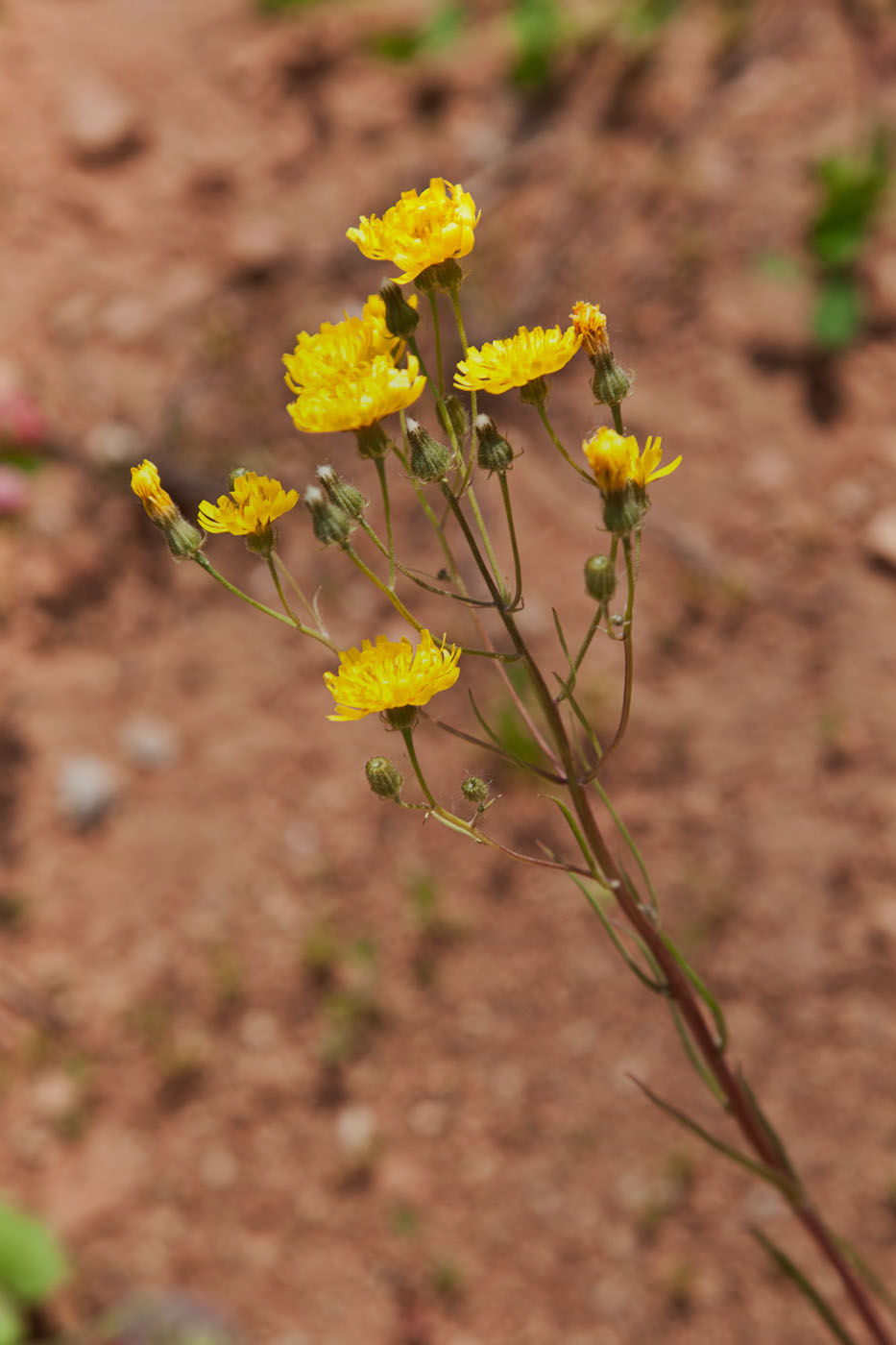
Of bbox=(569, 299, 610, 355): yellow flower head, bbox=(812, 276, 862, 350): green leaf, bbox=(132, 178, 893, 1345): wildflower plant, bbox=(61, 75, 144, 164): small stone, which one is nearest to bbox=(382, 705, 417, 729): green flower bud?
bbox=(132, 178, 893, 1345): wildflower plant

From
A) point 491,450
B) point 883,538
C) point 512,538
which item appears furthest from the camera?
point 883,538

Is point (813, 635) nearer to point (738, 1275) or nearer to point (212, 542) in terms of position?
point (738, 1275)

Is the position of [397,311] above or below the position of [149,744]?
below

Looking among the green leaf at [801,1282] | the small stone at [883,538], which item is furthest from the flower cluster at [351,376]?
the small stone at [883,538]

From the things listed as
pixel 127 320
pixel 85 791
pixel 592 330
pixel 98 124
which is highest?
pixel 98 124

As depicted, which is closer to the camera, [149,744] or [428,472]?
[428,472]

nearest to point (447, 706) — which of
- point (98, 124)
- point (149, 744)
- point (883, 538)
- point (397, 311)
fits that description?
point (149, 744)

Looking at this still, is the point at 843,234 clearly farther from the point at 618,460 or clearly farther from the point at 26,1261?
the point at 26,1261

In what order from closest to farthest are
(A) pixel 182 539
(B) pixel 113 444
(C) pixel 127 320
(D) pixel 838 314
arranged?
(A) pixel 182 539 → (D) pixel 838 314 → (B) pixel 113 444 → (C) pixel 127 320

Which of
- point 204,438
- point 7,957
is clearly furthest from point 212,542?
point 7,957
